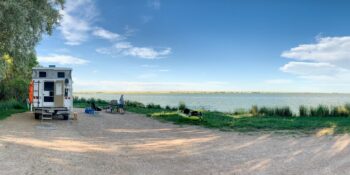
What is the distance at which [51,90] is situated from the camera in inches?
784

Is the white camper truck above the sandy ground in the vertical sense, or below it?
above

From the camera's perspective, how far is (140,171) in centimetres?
751

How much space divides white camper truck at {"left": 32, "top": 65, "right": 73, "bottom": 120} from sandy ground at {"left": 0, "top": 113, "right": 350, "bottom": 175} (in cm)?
710

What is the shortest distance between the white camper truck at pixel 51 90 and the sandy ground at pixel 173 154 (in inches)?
280

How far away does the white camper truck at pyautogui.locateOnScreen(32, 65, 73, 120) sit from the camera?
1970cm

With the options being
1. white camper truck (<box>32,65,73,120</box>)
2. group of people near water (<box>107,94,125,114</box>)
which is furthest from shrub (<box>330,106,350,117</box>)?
white camper truck (<box>32,65,73,120</box>)

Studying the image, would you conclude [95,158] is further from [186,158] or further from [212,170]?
[212,170]

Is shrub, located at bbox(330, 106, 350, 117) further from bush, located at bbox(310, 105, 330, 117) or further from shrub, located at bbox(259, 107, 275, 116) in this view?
shrub, located at bbox(259, 107, 275, 116)

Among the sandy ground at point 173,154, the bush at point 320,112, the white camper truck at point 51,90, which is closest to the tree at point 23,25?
the white camper truck at point 51,90

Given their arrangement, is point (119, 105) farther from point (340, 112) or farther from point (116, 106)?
point (340, 112)

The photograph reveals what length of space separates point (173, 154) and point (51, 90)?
12504 mm

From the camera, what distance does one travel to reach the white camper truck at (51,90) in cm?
1970

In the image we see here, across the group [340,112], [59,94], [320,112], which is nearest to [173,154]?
[59,94]

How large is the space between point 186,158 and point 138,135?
507 cm
